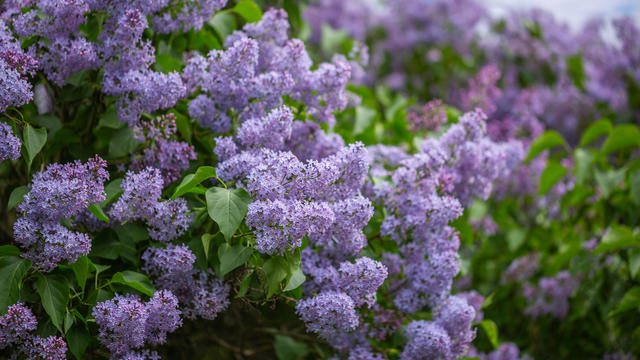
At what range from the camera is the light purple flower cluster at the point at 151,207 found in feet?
4.83

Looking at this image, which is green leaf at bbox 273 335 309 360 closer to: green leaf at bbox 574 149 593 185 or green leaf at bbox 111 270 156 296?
green leaf at bbox 111 270 156 296

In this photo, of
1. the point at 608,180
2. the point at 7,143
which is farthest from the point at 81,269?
the point at 608,180

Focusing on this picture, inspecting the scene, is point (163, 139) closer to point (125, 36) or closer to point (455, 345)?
point (125, 36)

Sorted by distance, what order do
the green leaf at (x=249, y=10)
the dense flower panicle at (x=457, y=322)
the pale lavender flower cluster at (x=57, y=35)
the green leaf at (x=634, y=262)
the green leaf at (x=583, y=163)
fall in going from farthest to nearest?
1. the green leaf at (x=583, y=163)
2. the green leaf at (x=634, y=262)
3. the green leaf at (x=249, y=10)
4. the dense flower panicle at (x=457, y=322)
5. the pale lavender flower cluster at (x=57, y=35)

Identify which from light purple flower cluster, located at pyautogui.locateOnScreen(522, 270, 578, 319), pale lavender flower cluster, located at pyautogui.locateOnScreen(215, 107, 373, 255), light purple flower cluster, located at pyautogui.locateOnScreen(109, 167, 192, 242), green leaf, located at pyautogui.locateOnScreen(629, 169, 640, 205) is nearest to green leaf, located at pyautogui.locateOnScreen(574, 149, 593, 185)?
green leaf, located at pyautogui.locateOnScreen(629, 169, 640, 205)

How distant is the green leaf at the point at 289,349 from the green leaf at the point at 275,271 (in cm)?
75

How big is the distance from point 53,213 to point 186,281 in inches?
16.0

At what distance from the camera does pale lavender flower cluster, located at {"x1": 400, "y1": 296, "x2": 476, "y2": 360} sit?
171 cm

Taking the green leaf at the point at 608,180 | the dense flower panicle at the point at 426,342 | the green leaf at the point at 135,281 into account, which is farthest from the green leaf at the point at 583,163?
the green leaf at the point at 135,281

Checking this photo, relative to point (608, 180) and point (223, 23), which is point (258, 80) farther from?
point (608, 180)

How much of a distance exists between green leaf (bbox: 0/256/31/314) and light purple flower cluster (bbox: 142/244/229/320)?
0.31m

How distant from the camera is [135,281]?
1414 mm

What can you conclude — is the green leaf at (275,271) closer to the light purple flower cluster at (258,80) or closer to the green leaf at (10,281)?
the light purple flower cluster at (258,80)

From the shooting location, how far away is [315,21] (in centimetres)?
463
